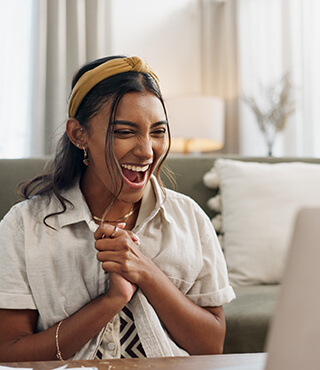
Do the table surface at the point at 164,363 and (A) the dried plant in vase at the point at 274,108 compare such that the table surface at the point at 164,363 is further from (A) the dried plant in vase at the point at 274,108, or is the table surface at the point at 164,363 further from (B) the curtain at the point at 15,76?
(B) the curtain at the point at 15,76

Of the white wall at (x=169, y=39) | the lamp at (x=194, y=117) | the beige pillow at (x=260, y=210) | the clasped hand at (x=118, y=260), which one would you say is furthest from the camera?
the white wall at (x=169, y=39)

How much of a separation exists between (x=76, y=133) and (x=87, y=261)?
27 centimetres

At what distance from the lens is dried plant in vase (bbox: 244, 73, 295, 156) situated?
321cm

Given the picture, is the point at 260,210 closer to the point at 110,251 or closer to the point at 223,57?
the point at 110,251

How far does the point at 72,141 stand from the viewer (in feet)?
3.39

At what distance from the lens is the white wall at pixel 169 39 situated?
366 centimetres

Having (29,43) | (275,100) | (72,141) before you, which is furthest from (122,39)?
(72,141)

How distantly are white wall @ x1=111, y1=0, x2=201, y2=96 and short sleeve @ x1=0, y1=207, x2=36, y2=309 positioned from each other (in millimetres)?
2864

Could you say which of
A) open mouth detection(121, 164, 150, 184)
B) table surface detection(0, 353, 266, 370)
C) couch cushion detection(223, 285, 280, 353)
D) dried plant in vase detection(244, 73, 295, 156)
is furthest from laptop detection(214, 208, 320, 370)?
dried plant in vase detection(244, 73, 295, 156)

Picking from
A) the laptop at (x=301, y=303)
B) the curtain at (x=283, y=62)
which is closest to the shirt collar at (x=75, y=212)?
the laptop at (x=301, y=303)

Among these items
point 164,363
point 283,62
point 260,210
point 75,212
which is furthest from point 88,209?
point 283,62

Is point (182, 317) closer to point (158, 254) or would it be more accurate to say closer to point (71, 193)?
point (158, 254)

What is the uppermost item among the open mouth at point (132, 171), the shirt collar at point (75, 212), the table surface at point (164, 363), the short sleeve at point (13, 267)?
the open mouth at point (132, 171)

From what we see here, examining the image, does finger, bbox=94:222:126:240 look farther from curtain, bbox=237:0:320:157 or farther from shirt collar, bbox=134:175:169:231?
curtain, bbox=237:0:320:157
